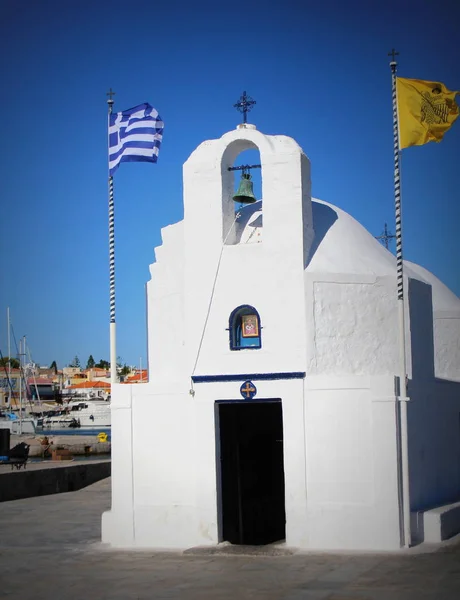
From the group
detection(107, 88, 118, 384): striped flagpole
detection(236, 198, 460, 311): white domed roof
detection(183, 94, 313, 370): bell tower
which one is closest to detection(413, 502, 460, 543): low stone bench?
detection(183, 94, 313, 370): bell tower

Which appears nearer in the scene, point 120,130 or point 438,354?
point 120,130

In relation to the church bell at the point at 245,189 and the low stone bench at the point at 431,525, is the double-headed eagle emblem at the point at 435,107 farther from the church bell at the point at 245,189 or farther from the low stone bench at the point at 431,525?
the low stone bench at the point at 431,525

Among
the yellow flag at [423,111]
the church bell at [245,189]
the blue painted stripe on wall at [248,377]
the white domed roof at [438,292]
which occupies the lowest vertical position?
the blue painted stripe on wall at [248,377]

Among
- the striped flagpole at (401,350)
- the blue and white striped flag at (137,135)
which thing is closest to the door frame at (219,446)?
the striped flagpole at (401,350)

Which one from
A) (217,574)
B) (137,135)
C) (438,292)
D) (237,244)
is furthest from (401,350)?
(438,292)

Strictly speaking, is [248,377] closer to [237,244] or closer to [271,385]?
[271,385]

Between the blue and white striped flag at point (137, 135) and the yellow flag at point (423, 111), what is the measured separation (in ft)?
15.4

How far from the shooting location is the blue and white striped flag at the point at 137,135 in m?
18.5

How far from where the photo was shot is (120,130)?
61.8ft

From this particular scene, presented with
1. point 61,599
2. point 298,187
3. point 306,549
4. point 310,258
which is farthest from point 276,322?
point 61,599

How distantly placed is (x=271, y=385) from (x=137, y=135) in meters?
5.65

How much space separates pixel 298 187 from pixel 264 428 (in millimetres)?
4955

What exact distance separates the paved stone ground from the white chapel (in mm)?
801

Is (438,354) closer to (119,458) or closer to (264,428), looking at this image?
(264,428)
